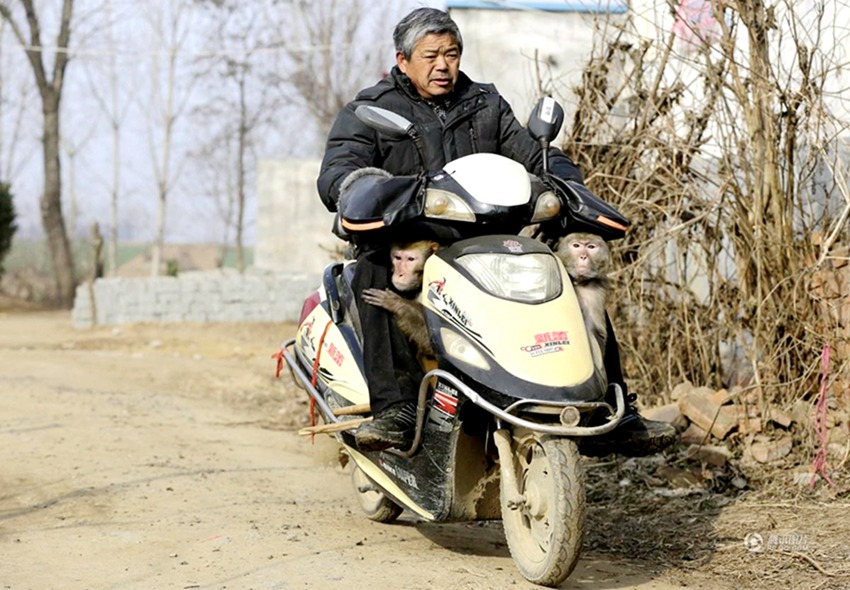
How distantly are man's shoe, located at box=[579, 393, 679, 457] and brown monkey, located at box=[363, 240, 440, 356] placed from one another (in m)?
0.66

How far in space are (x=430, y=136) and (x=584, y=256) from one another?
83 centimetres

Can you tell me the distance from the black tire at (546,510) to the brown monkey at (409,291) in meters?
0.54

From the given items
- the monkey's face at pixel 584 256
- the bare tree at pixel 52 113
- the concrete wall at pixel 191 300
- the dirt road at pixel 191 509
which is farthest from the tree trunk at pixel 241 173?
the monkey's face at pixel 584 256

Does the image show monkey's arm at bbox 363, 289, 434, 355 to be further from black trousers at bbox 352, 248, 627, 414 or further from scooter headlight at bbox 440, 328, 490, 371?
scooter headlight at bbox 440, 328, 490, 371

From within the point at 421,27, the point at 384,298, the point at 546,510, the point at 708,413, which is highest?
the point at 421,27

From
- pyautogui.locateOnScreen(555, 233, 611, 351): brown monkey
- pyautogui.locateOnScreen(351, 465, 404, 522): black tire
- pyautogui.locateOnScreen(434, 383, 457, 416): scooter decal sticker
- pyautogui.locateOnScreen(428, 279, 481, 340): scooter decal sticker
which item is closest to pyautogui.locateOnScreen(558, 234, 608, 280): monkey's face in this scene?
pyautogui.locateOnScreen(555, 233, 611, 351): brown monkey

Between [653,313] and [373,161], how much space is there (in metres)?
2.91

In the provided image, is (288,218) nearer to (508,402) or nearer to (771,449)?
(771,449)

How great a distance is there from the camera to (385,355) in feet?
14.7

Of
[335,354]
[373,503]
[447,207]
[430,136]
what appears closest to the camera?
[447,207]

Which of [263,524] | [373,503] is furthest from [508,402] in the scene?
[373,503]

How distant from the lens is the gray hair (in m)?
4.85

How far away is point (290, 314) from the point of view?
1861 centimetres

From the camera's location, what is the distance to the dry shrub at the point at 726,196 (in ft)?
20.3
